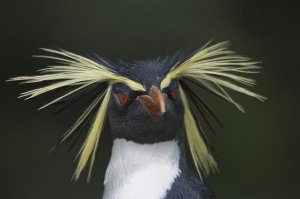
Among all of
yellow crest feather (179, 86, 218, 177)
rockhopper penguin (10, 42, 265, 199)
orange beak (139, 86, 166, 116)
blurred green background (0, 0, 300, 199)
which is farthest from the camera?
blurred green background (0, 0, 300, 199)

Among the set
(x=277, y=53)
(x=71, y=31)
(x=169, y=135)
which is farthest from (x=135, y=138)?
(x=277, y=53)

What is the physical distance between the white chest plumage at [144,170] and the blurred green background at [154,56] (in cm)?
201

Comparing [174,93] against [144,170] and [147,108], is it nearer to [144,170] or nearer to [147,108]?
[147,108]

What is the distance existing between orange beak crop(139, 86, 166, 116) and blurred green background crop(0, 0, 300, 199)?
6.86ft

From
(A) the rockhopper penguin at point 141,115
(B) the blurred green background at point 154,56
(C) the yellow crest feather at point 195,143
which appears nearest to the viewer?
(A) the rockhopper penguin at point 141,115

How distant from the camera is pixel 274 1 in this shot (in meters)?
5.41

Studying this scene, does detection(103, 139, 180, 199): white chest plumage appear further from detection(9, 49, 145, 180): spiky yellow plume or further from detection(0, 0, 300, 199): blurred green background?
detection(0, 0, 300, 199): blurred green background

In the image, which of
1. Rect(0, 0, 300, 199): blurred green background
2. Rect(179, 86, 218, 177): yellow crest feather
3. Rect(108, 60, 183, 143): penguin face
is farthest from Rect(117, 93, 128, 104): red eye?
Rect(0, 0, 300, 199): blurred green background

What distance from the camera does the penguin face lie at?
3.10 m

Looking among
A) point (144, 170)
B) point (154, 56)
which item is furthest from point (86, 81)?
point (154, 56)

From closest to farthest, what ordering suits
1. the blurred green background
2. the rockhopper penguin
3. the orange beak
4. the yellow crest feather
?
1. the orange beak
2. the rockhopper penguin
3. the yellow crest feather
4. the blurred green background

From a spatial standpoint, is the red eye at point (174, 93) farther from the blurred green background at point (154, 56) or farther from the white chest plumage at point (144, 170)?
the blurred green background at point (154, 56)

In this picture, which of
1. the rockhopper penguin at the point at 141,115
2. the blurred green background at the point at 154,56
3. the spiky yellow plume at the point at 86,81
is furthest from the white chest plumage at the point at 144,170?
the blurred green background at the point at 154,56

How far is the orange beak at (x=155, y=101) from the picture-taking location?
3.04 metres
